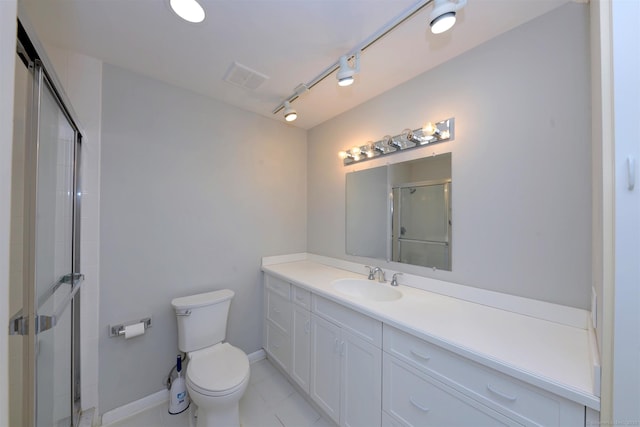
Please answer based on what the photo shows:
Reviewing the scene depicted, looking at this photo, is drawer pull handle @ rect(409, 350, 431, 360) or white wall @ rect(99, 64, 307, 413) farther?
white wall @ rect(99, 64, 307, 413)

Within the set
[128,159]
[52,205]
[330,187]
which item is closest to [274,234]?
[330,187]

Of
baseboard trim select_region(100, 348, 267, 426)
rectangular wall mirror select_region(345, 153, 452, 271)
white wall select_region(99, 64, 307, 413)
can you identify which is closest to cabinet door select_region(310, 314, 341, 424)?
rectangular wall mirror select_region(345, 153, 452, 271)

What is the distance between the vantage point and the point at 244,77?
1.76 metres

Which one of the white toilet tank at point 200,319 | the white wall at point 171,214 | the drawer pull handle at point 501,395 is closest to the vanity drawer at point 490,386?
the drawer pull handle at point 501,395

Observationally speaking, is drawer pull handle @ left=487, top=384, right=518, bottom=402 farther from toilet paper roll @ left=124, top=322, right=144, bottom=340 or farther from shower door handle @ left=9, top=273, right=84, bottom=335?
toilet paper roll @ left=124, top=322, right=144, bottom=340

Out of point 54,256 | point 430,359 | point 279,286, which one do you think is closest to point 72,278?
point 54,256

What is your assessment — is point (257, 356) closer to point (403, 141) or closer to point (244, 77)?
point (403, 141)

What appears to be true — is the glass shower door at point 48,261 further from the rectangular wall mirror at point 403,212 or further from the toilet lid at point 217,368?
the rectangular wall mirror at point 403,212

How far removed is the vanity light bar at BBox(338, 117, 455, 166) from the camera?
1.56m

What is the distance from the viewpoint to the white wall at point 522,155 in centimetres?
110

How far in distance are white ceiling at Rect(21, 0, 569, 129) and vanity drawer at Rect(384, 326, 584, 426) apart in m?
1.63

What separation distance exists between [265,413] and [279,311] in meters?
0.69

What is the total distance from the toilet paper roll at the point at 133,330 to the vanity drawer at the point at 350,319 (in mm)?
1211

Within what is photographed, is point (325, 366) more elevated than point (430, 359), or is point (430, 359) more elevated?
point (430, 359)
